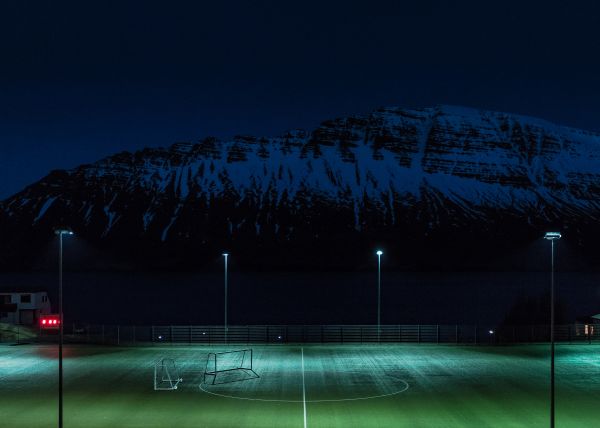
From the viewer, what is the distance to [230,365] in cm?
4116

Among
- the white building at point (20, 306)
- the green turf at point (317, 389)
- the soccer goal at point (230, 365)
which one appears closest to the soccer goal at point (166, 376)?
the green turf at point (317, 389)

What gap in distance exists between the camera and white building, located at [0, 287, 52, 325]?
70.4 m

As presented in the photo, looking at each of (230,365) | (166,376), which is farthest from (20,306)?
(166,376)

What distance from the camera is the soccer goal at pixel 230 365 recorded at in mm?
37375

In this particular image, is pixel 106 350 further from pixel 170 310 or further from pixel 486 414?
pixel 170 310

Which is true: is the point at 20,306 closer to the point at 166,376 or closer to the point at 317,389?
the point at 166,376

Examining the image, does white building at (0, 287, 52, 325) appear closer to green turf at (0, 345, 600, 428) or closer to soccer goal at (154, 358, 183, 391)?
green turf at (0, 345, 600, 428)

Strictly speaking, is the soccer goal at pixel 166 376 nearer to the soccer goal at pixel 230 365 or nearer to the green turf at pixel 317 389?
the green turf at pixel 317 389

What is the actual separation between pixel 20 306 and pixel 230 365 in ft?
121

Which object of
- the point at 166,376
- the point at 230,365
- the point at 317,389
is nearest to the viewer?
the point at 317,389

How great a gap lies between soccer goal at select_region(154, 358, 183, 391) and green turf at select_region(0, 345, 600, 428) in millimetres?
450

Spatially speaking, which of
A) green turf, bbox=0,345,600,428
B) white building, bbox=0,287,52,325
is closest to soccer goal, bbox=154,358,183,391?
green turf, bbox=0,345,600,428

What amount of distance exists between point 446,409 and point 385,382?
6365 millimetres

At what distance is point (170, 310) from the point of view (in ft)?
461
